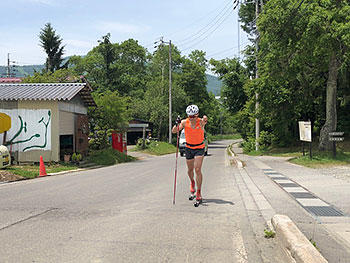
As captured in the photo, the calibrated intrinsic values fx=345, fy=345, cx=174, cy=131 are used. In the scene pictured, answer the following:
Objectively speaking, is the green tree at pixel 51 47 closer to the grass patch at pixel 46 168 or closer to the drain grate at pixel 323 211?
the grass patch at pixel 46 168

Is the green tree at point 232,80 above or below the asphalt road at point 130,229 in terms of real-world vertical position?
above

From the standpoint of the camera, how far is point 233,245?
15.4 ft

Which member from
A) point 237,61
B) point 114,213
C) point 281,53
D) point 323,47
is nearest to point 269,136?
point 237,61

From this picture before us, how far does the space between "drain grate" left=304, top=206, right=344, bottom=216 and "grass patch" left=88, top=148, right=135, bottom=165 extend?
54.3 feet

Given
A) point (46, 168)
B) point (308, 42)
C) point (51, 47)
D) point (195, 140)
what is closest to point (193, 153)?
point (195, 140)

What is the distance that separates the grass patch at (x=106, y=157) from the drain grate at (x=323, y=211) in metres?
16.5

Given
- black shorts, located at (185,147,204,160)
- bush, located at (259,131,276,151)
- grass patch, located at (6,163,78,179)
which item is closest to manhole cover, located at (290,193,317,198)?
black shorts, located at (185,147,204,160)

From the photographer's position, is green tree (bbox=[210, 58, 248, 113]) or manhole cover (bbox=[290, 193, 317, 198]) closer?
manhole cover (bbox=[290, 193, 317, 198])

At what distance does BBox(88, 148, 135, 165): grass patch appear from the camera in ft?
72.8

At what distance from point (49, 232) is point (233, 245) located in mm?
2789

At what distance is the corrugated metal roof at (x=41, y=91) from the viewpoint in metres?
18.5

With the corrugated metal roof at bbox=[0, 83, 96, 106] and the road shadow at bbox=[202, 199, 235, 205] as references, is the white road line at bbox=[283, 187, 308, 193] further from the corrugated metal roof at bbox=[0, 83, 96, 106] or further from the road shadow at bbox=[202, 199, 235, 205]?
the corrugated metal roof at bbox=[0, 83, 96, 106]

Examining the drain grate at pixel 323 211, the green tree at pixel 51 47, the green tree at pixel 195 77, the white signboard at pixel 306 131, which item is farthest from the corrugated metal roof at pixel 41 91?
the green tree at pixel 195 77

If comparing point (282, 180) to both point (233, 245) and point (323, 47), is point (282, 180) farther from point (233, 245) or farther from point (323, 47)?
point (323, 47)
